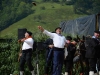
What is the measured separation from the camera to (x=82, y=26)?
20078 mm

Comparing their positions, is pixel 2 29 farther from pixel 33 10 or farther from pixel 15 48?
pixel 15 48

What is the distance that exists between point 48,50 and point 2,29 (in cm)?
9587

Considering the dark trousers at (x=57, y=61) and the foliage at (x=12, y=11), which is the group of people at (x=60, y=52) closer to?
the dark trousers at (x=57, y=61)

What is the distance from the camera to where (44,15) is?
391ft

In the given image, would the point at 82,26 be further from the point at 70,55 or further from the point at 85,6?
the point at 85,6

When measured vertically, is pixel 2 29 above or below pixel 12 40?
below

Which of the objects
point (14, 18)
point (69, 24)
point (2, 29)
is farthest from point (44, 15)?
point (69, 24)

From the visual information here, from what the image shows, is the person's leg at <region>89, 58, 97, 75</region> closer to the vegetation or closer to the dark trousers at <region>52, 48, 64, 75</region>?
the dark trousers at <region>52, 48, 64, 75</region>

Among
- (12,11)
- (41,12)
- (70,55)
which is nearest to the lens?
(70,55)

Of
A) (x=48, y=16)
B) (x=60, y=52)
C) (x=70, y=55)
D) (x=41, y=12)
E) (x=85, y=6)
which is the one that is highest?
(x=60, y=52)

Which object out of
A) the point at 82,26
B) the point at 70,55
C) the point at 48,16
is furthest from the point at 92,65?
the point at 48,16

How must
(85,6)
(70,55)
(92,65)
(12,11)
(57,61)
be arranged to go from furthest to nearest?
(12,11), (85,6), (70,55), (92,65), (57,61)

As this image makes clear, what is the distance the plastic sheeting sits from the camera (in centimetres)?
1892

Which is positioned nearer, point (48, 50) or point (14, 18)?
point (48, 50)
